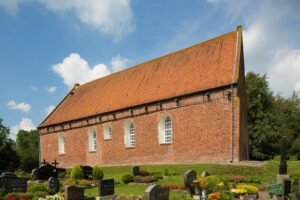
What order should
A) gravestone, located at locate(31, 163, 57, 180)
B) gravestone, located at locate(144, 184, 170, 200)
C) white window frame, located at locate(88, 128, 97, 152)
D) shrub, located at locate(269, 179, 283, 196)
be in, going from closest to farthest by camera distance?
gravestone, located at locate(144, 184, 170, 200)
shrub, located at locate(269, 179, 283, 196)
gravestone, located at locate(31, 163, 57, 180)
white window frame, located at locate(88, 128, 97, 152)

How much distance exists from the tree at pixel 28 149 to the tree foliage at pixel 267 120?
27096 millimetres

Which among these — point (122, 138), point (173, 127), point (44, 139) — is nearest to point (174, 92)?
point (173, 127)

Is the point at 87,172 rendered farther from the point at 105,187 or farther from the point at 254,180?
the point at 254,180

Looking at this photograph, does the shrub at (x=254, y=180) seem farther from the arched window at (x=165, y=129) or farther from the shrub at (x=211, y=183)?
the arched window at (x=165, y=129)

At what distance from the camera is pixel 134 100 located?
25531mm

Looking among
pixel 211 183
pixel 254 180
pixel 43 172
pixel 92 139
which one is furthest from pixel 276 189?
pixel 92 139

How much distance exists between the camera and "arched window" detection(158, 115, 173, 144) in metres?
23.0

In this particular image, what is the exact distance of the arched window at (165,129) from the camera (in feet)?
75.6

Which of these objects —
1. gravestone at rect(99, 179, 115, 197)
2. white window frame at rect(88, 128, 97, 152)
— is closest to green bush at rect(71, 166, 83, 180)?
gravestone at rect(99, 179, 115, 197)

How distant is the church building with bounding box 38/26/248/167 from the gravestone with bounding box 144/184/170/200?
9618 mm

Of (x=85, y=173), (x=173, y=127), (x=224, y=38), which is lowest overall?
(x=85, y=173)

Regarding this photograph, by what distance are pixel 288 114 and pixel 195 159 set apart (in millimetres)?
23776

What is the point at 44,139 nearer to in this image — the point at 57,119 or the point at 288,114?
the point at 57,119

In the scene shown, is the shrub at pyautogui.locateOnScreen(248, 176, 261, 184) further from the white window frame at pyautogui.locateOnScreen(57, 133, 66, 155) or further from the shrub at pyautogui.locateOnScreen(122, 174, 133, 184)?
the white window frame at pyautogui.locateOnScreen(57, 133, 66, 155)
